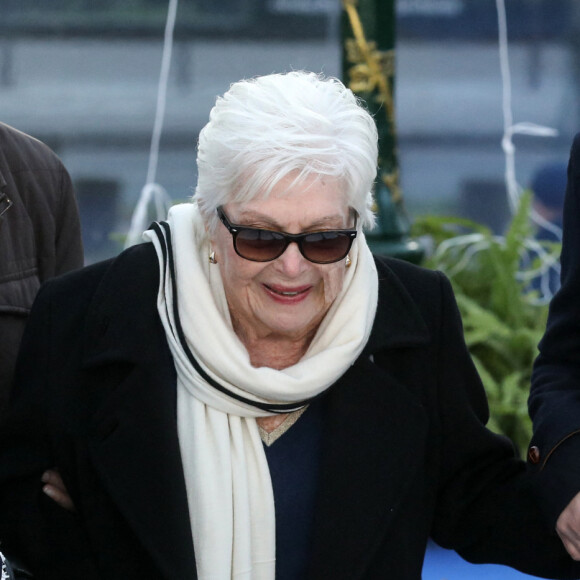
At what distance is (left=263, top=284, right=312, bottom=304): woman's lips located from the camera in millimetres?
2467

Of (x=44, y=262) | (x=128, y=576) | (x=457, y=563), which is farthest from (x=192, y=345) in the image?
(x=457, y=563)

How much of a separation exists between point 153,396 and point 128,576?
0.41 m

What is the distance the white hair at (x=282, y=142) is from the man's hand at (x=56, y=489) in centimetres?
72

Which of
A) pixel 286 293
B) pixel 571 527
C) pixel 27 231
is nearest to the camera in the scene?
pixel 571 527

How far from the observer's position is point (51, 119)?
6422 mm

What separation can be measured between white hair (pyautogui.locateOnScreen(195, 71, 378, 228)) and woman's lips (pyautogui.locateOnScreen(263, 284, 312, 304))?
206 millimetres

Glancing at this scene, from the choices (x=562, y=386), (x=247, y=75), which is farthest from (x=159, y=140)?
(x=562, y=386)

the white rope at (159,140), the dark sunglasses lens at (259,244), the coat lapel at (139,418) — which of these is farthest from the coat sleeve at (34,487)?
the white rope at (159,140)

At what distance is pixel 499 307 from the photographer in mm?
5270

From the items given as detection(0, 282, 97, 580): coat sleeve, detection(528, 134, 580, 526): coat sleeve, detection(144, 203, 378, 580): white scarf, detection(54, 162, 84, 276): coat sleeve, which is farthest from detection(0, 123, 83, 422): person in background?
detection(528, 134, 580, 526): coat sleeve

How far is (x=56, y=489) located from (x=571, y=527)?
1.20 m

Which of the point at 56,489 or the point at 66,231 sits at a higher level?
the point at 66,231

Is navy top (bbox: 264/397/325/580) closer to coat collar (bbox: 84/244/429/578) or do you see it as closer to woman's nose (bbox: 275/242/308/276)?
coat collar (bbox: 84/244/429/578)

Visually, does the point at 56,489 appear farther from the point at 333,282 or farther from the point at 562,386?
the point at 562,386
